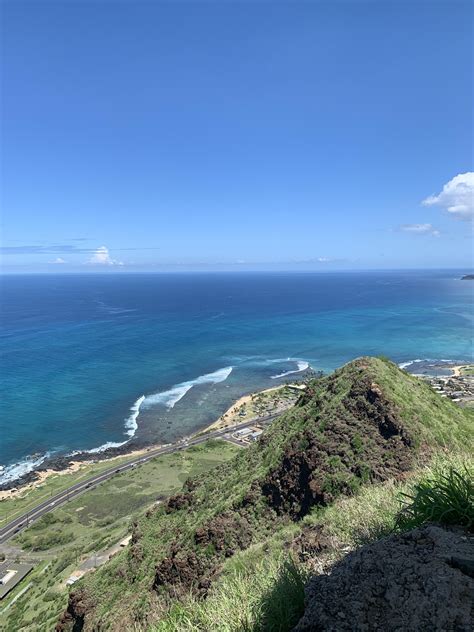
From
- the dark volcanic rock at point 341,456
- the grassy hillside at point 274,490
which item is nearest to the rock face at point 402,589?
the grassy hillside at point 274,490

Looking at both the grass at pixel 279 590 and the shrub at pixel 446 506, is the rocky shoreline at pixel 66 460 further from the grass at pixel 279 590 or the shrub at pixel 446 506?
the shrub at pixel 446 506

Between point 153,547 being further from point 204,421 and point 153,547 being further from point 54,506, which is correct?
point 204,421

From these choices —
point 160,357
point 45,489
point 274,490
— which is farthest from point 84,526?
point 160,357

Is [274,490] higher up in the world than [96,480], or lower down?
higher up

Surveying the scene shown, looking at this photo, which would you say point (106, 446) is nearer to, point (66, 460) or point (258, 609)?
point (66, 460)

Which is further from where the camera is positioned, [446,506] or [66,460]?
[66,460]

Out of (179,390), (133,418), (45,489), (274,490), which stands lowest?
(45,489)

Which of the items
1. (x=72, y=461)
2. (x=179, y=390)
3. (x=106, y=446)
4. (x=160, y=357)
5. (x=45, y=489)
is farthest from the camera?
(x=160, y=357)

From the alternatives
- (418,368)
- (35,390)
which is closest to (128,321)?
(35,390)
